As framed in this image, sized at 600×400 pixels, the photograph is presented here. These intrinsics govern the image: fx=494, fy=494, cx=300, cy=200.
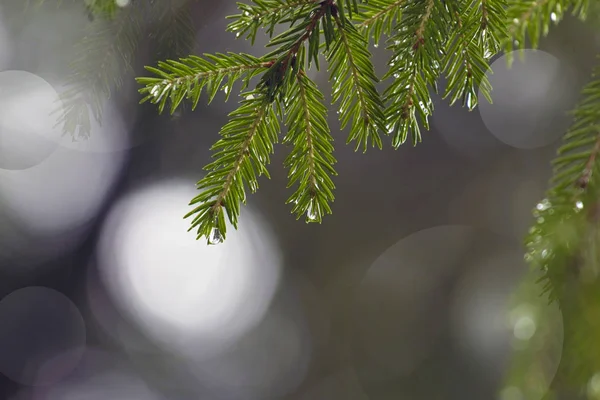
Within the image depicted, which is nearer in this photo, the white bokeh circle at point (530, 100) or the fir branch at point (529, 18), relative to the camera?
the fir branch at point (529, 18)

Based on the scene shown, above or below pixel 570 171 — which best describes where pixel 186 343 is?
A: below

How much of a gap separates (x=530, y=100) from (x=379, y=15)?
2870 millimetres

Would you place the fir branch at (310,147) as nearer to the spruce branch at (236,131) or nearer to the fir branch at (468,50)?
the spruce branch at (236,131)

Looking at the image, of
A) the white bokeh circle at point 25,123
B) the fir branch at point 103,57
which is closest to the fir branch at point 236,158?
the fir branch at point 103,57

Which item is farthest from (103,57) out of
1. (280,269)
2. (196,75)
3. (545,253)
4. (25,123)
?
(280,269)

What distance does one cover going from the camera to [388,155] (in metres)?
3.51

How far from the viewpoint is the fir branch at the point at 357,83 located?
0.38 metres

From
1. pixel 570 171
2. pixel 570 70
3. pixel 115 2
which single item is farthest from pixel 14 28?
pixel 570 70

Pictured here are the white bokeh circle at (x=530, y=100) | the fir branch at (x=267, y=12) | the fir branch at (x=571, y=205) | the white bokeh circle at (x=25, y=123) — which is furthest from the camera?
the white bokeh circle at (x=530, y=100)

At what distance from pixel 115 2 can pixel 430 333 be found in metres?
3.21

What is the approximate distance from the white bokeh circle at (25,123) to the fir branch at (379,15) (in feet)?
3.62

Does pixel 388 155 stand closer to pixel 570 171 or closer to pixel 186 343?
pixel 186 343

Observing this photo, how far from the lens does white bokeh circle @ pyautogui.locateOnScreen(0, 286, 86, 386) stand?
129 inches

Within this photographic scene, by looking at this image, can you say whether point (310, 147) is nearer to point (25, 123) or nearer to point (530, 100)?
point (25, 123)
